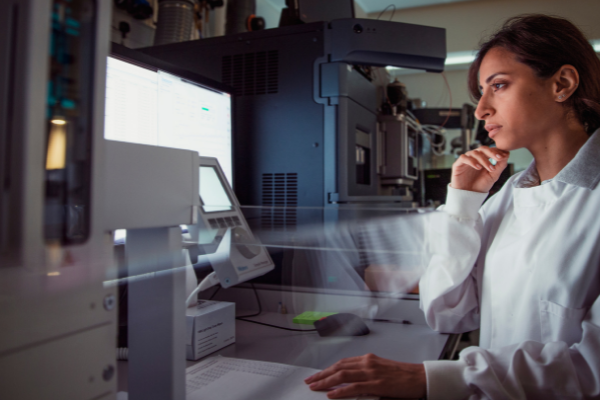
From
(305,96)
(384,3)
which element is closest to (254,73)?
(305,96)

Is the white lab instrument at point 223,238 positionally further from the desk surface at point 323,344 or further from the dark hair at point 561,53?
the dark hair at point 561,53

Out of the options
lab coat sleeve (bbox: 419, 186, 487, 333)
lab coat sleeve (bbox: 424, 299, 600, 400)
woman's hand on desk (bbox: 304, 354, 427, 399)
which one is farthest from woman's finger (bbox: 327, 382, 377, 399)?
lab coat sleeve (bbox: 419, 186, 487, 333)

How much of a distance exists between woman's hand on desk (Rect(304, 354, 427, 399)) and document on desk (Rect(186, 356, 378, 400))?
0.01m

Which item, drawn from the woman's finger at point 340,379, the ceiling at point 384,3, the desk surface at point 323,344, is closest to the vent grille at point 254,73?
the desk surface at point 323,344

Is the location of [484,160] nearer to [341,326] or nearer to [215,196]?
[341,326]

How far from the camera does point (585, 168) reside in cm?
84

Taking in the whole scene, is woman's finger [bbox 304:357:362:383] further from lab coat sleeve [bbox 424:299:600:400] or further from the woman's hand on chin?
the woman's hand on chin

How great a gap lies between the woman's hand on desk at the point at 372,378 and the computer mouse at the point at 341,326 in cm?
14

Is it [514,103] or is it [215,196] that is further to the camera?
[514,103]

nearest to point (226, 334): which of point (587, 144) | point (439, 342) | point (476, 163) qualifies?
point (439, 342)

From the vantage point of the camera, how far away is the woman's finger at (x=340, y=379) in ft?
2.01

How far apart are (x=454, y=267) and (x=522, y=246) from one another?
178mm

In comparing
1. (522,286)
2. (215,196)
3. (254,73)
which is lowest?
(522,286)

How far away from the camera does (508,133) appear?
0.95 m
